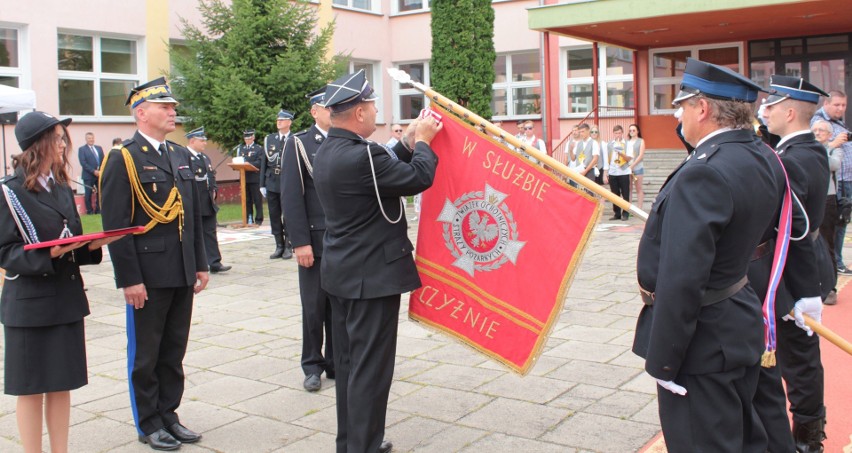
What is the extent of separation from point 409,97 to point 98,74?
10.6 meters

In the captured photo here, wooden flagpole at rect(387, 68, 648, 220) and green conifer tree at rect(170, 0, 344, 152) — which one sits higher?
green conifer tree at rect(170, 0, 344, 152)

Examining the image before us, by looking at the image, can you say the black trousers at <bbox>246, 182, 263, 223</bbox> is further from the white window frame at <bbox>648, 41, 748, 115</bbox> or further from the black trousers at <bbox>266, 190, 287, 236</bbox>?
the white window frame at <bbox>648, 41, 748, 115</bbox>

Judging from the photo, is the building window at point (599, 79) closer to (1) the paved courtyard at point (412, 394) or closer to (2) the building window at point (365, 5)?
(2) the building window at point (365, 5)

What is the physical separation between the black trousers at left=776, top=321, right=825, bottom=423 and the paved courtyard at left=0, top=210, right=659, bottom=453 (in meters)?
0.79

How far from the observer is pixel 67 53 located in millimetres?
19234

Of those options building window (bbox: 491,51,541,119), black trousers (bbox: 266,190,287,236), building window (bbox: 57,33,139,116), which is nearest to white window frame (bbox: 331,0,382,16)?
building window (bbox: 491,51,541,119)

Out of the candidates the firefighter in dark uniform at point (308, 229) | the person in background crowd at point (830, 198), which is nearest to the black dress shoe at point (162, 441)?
the firefighter in dark uniform at point (308, 229)

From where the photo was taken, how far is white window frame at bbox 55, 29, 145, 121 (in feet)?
63.2

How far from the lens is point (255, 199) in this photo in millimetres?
16578

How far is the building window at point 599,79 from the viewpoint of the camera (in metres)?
23.7

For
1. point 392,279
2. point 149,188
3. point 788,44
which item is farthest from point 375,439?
point 788,44

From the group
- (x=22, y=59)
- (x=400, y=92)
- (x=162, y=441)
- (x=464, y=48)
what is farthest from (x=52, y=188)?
(x=400, y=92)

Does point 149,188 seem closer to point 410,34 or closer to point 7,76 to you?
point 7,76

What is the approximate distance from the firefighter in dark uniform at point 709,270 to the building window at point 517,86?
2249cm
